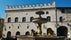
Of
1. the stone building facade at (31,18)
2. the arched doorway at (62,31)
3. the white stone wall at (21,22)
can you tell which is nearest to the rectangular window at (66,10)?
the stone building facade at (31,18)

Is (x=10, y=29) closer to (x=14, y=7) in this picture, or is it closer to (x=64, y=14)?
(x=14, y=7)

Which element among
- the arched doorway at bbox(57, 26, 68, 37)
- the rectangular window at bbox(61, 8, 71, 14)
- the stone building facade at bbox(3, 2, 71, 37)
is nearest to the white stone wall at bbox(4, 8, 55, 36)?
the stone building facade at bbox(3, 2, 71, 37)

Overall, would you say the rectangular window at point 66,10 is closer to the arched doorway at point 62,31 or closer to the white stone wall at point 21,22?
the white stone wall at point 21,22

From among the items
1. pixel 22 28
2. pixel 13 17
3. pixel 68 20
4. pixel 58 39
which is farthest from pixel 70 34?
pixel 58 39

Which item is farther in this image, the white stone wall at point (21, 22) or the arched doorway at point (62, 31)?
the white stone wall at point (21, 22)

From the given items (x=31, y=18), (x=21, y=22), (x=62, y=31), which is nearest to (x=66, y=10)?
(x=62, y=31)

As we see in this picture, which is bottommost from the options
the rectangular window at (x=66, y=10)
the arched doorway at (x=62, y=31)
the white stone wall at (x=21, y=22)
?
the arched doorway at (x=62, y=31)

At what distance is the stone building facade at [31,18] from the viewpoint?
4325 cm

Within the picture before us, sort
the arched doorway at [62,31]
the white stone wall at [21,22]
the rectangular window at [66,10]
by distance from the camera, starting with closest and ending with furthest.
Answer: the arched doorway at [62,31] < the rectangular window at [66,10] < the white stone wall at [21,22]

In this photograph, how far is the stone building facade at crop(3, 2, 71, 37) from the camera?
43.2m

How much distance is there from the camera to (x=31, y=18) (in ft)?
149

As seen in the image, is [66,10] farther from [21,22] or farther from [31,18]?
[21,22]

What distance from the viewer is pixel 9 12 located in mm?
47750

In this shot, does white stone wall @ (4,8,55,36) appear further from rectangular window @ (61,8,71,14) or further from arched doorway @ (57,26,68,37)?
arched doorway @ (57,26,68,37)
